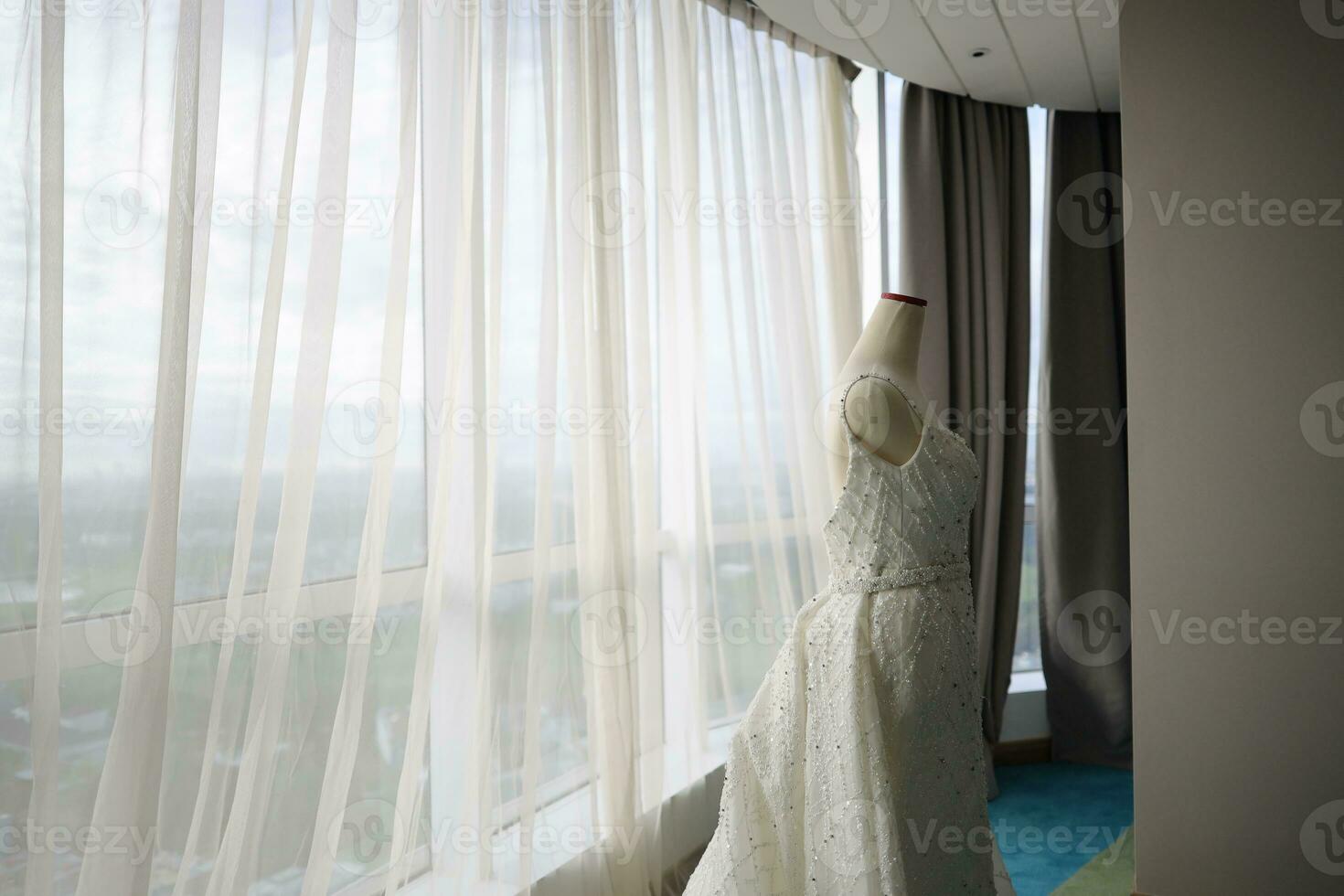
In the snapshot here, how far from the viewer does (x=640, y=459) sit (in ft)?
8.46

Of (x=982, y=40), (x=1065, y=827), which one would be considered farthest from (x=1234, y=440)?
(x=1065, y=827)

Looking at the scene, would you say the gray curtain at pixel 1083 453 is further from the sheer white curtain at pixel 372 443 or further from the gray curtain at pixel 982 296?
the sheer white curtain at pixel 372 443

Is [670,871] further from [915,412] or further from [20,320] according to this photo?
[20,320]

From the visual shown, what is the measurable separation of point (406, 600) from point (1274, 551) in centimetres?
208

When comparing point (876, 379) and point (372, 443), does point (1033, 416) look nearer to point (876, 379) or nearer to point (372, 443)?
point (876, 379)

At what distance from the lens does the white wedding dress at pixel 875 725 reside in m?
1.71

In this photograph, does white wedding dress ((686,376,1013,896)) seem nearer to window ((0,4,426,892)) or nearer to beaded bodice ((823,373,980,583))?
beaded bodice ((823,373,980,583))

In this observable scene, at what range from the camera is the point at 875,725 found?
172 cm

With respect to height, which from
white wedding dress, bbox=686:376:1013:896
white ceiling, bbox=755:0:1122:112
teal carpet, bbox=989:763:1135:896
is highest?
white ceiling, bbox=755:0:1122:112

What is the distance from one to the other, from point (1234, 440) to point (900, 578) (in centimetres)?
116

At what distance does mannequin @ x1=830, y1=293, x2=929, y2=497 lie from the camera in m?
1.84

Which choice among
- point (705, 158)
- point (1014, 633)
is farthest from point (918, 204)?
point (1014, 633)

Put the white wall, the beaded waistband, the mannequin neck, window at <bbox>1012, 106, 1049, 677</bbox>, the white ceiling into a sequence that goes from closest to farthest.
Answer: the beaded waistband < the mannequin neck < the white wall < the white ceiling < window at <bbox>1012, 106, 1049, 677</bbox>

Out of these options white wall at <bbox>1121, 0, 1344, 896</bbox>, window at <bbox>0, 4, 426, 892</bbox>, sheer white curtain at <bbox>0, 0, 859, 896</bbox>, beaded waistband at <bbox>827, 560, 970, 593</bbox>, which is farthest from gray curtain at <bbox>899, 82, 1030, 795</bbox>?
window at <bbox>0, 4, 426, 892</bbox>
